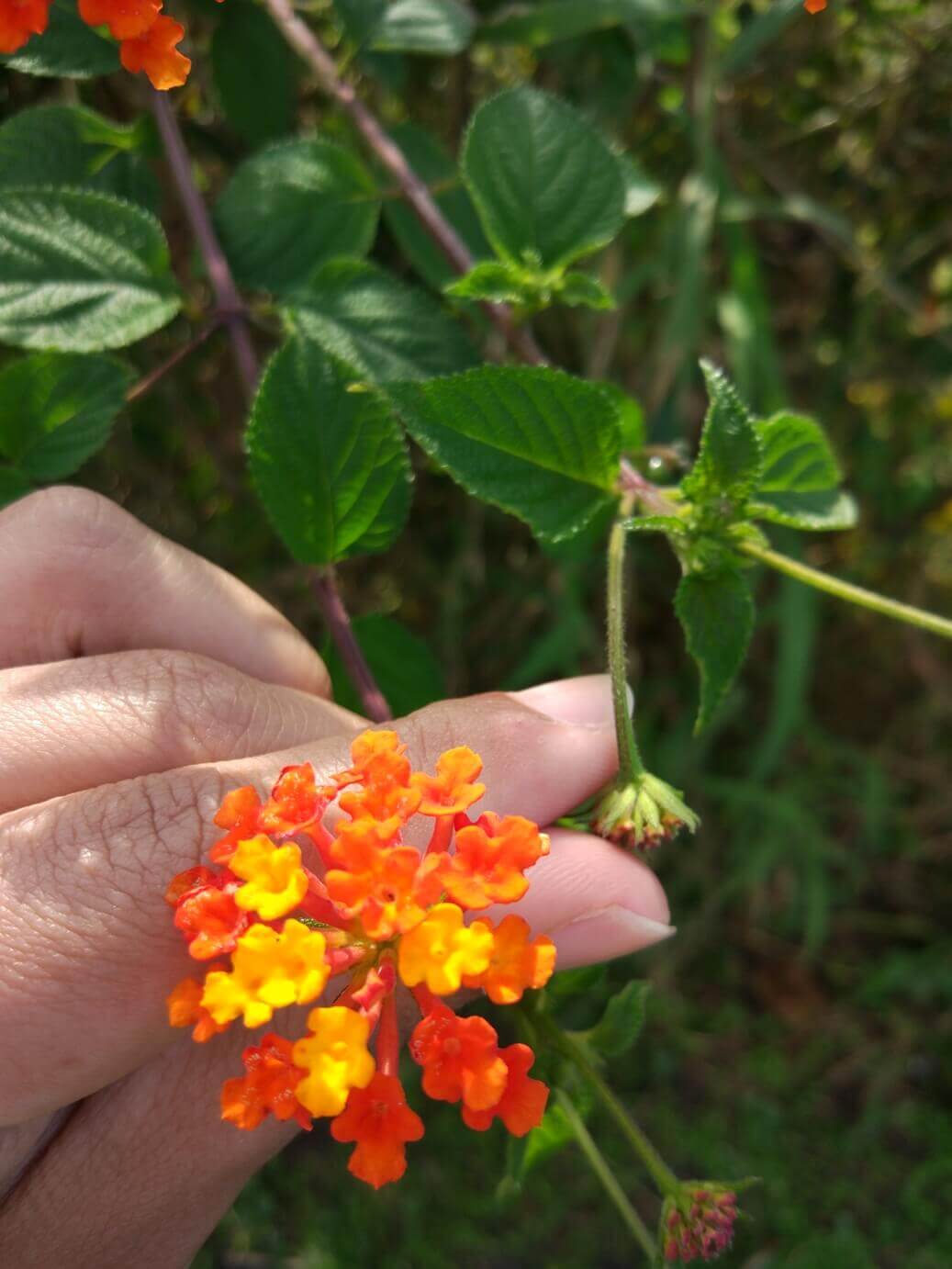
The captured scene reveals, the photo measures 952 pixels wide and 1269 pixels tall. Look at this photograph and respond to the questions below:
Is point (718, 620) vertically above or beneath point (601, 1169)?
above

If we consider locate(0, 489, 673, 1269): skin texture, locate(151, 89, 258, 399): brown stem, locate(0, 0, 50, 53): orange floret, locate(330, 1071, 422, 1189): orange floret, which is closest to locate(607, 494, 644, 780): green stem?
locate(0, 489, 673, 1269): skin texture

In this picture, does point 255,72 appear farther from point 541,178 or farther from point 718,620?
point 718,620

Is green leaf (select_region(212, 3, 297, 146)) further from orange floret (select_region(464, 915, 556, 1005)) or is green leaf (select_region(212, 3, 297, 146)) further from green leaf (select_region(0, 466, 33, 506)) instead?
orange floret (select_region(464, 915, 556, 1005))

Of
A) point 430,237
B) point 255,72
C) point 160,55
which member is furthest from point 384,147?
point 160,55

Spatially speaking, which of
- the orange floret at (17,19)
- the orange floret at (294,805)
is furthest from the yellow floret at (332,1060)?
the orange floret at (17,19)

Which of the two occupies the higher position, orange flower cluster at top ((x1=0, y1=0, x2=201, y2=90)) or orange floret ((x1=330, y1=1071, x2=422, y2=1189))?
orange flower cluster at top ((x1=0, y1=0, x2=201, y2=90))

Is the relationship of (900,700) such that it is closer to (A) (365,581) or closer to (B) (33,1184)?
(A) (365,581)

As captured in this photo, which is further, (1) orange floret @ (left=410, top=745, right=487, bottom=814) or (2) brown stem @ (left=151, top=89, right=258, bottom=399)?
(2) brown stem @ (left=151, top=89, right=258, bottom=399)
